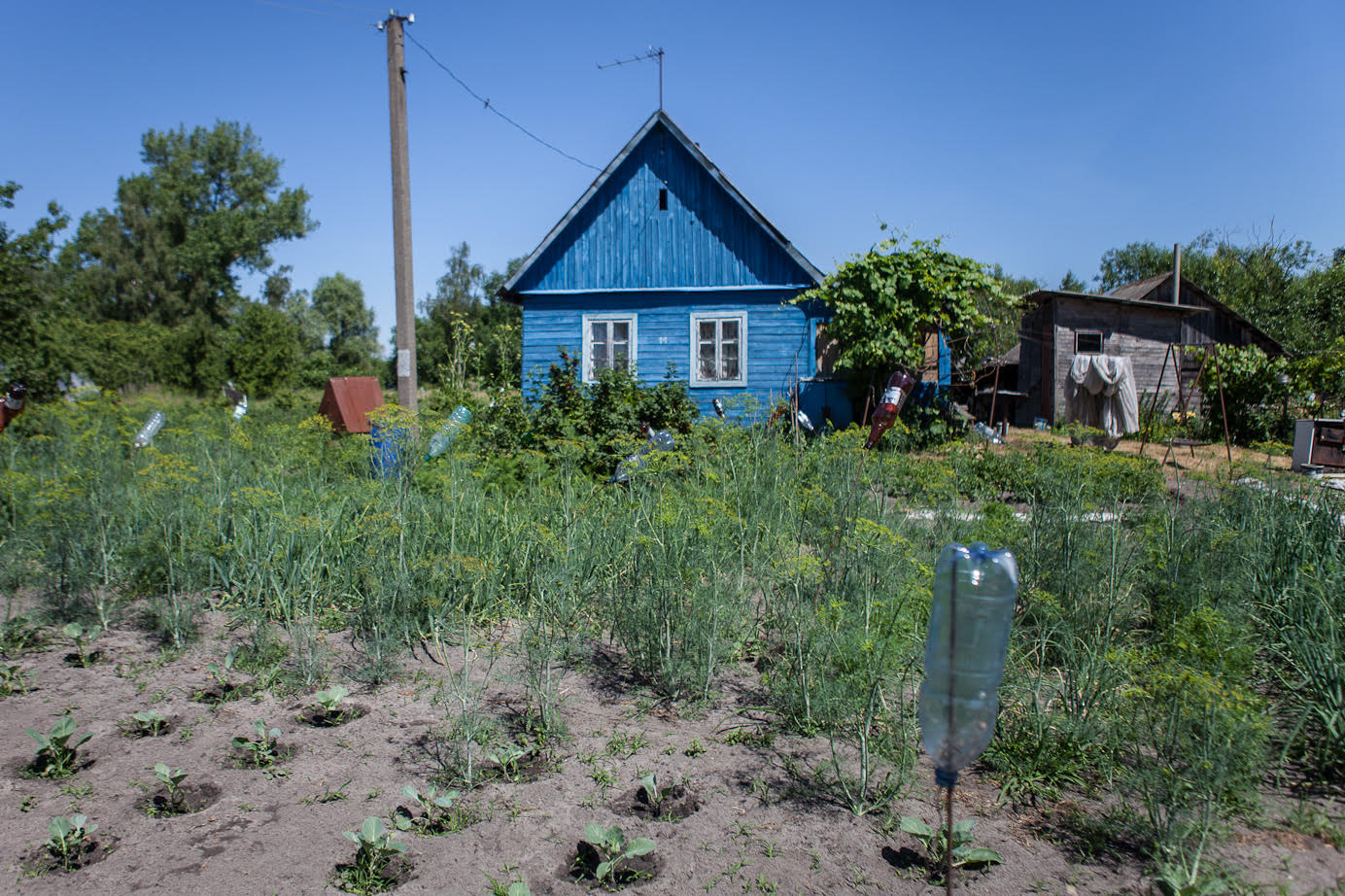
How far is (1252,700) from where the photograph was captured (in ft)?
7.38

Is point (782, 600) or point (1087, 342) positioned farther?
point (1087, 342)

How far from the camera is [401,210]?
9.00 m

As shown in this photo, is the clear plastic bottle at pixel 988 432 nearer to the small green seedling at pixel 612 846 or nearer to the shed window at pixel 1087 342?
the small green seedling at pixel 612 846

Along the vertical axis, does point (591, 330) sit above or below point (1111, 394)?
above

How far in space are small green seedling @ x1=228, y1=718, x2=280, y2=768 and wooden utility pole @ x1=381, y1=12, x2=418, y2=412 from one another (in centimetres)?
642

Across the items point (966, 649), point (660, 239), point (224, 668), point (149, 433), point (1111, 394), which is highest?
point (660, 239)

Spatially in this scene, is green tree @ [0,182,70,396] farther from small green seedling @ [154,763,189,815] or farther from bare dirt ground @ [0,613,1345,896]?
small green seedling @ [154,763,189,815]

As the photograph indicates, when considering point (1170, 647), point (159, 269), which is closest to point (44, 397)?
point (1170, 647)

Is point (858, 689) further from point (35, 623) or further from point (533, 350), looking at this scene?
point (533, 350)

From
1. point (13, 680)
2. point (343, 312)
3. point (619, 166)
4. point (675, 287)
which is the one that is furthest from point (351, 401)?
point (343, 312)

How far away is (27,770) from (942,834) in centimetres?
319

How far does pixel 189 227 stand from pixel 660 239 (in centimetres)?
3990

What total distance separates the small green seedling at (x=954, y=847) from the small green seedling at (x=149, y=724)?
2.89 metres

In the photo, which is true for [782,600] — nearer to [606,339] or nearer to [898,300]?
[898,300]
